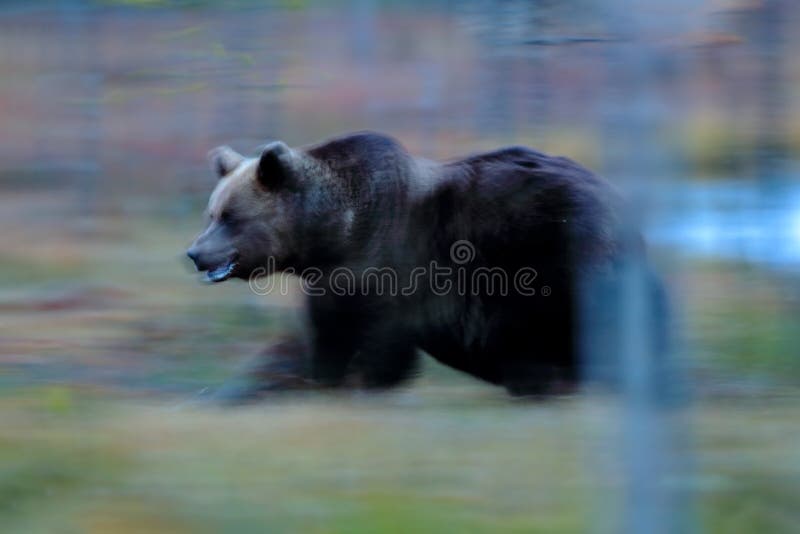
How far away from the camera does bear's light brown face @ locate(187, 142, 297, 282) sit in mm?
6016

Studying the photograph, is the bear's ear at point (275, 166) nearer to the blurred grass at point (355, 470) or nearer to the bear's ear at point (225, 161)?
the bear's ear at point (225, 161)

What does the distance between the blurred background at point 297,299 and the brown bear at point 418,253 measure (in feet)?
0.89

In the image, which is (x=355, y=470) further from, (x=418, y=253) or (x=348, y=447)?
(x=418, y=253)

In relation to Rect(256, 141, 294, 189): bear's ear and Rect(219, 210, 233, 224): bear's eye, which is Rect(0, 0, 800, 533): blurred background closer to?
Rect(219, 210, 233, 224): bear's eye

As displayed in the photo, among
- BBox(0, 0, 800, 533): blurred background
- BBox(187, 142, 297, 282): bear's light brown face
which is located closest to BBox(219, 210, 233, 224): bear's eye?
BBox(187, 142, 297, 282): bear's light brown face

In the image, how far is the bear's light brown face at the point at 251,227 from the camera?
602cm

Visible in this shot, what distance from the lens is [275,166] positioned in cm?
597

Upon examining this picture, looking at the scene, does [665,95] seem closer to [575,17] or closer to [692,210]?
[575,17]

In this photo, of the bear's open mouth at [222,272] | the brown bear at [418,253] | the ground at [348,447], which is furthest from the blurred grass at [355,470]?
the bear's open mouth at [222,272]

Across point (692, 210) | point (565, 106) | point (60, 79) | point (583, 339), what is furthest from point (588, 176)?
point (60, 79)

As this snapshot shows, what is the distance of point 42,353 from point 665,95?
4635 mm

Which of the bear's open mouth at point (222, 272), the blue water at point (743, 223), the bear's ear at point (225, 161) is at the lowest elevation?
the blue water at point (743, 223)

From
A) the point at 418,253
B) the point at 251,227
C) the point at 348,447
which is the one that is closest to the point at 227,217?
the point at 251,227

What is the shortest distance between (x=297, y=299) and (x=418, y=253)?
3.51ft
